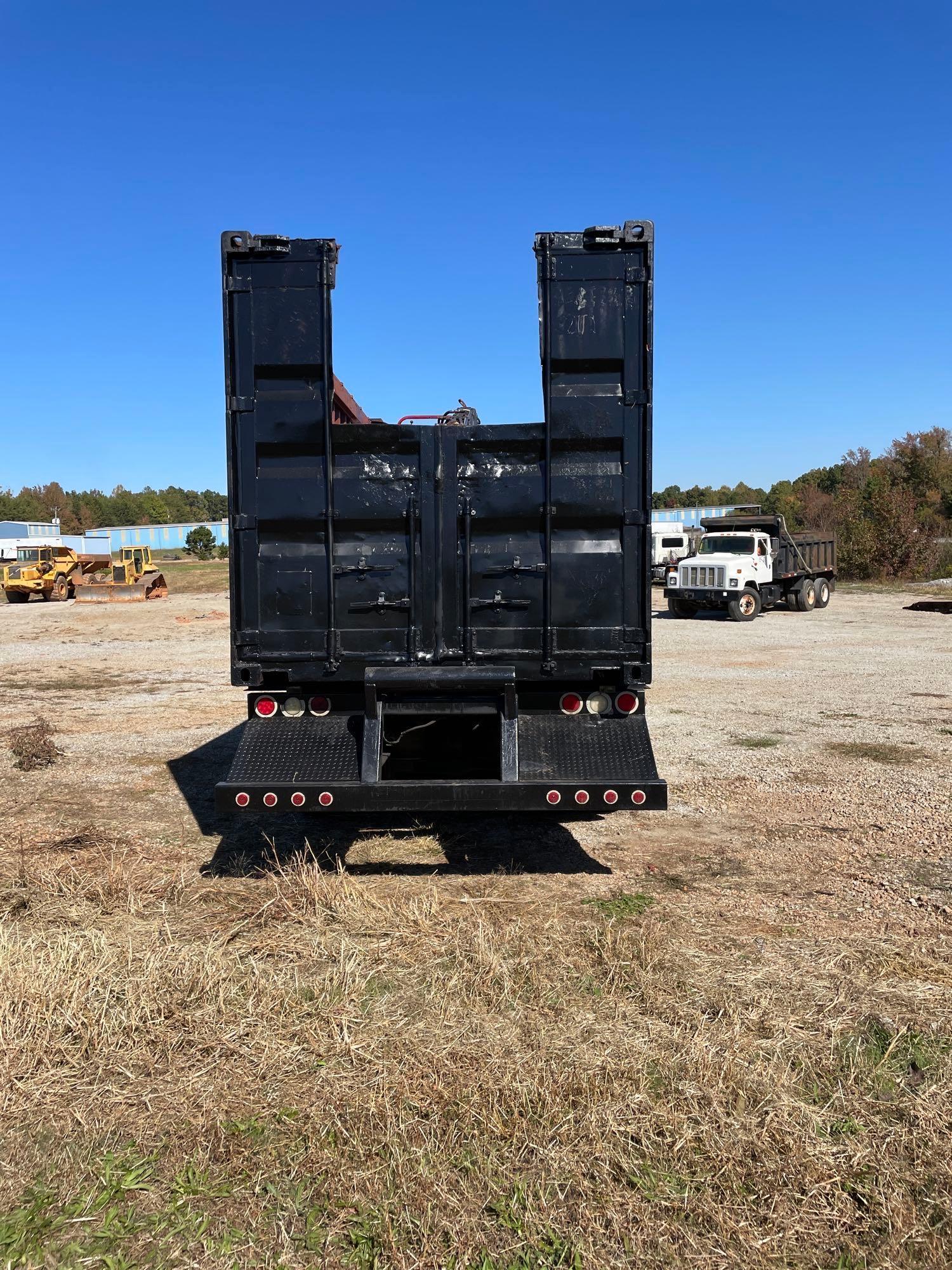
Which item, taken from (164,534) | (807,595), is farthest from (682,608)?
(164,534)

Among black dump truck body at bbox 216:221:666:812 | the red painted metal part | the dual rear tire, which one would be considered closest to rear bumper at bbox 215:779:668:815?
black dump truck body at bbox 216:221:666:812

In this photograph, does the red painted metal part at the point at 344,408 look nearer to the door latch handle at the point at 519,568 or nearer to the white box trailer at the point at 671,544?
the door latch handle at the point at 519,568

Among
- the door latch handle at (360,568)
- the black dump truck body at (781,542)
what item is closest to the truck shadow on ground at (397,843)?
the door latch handle at (360,568)

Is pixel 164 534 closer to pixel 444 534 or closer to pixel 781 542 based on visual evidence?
pixel 781 542

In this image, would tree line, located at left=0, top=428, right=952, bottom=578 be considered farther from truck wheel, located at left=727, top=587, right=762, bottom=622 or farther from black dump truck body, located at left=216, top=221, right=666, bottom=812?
truck wheel, located at left=727, top=587, right=762, bottom=622

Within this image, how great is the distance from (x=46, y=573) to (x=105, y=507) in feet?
354

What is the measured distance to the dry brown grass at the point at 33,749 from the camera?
809 centimetres

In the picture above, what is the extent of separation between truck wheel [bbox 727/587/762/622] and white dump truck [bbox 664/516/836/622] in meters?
0.02

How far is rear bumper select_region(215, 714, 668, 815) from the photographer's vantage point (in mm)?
4609

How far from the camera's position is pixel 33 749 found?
8.29 meters

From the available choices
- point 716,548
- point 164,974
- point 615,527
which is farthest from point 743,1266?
point 716,548

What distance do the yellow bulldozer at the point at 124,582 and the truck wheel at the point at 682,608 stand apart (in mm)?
19254

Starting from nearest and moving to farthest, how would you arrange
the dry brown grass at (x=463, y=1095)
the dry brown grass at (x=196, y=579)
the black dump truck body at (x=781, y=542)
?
1. the dry brown grass at (x=463, y=1095)
2. the black dump truck body at (x=781, y=542)
3. the dry brown grass at (x=196, y=579)

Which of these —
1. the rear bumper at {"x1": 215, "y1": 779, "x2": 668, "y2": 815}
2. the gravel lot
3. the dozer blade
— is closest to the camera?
the rear bumper at {"x1": 215, "y1": 779, "x2": 668, "y2": 815}
